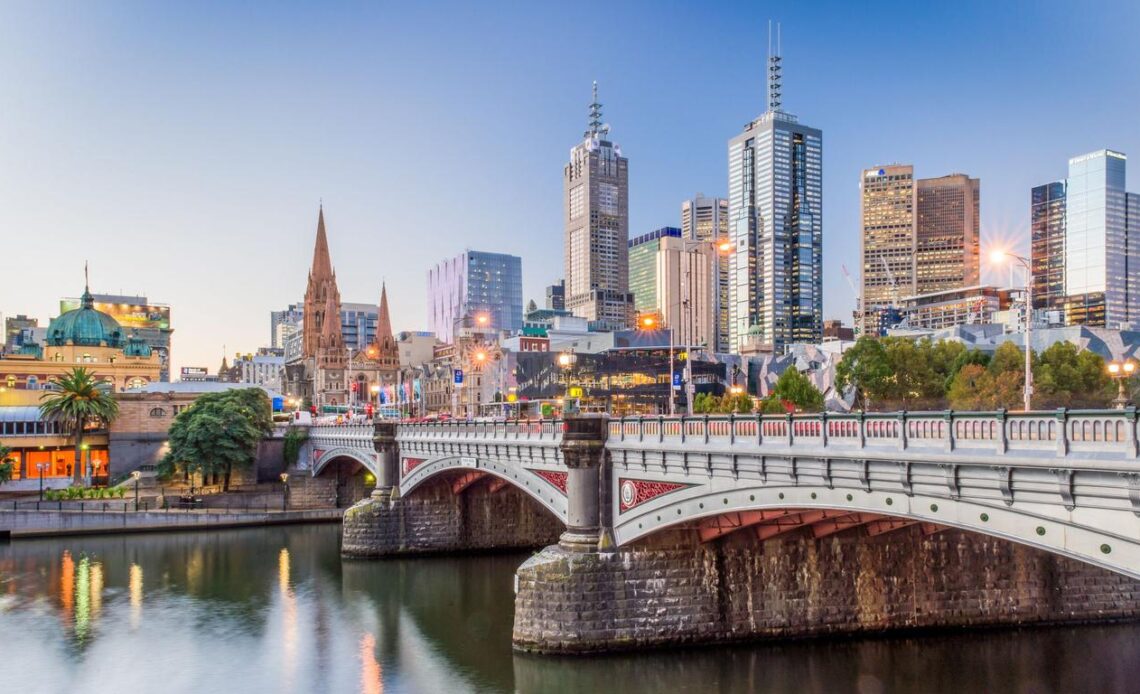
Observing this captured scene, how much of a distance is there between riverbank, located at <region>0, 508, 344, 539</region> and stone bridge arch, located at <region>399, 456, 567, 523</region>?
22.3m

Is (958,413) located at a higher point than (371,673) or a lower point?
higher

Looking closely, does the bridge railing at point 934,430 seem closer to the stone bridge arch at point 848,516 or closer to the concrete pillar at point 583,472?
the stone bridge arch at point 848,516

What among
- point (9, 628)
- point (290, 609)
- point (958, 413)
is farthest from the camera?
point (290, 609)

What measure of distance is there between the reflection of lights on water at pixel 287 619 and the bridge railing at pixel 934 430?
18.1 m

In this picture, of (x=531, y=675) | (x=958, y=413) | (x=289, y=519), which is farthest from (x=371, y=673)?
(x=289, y=519)

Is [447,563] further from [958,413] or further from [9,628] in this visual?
[958,413]

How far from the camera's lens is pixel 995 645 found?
37312 mm

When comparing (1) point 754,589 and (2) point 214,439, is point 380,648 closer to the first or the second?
(1) point 754,589

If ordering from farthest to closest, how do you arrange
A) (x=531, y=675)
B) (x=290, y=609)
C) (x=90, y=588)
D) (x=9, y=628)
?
1. (x=90, y=588)
2. (x=290, y=609)
3. (x=9, y=628)
4. (x=531, y=675)

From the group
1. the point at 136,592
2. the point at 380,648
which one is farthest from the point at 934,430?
the point at 136,592

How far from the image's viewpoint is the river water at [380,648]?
34281 mm

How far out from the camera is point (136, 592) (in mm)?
54062

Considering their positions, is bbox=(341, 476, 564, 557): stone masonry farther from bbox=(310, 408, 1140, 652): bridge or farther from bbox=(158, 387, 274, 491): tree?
bbox=(158, 387, 274, 491): tree

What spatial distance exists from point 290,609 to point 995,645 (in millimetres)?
33368
